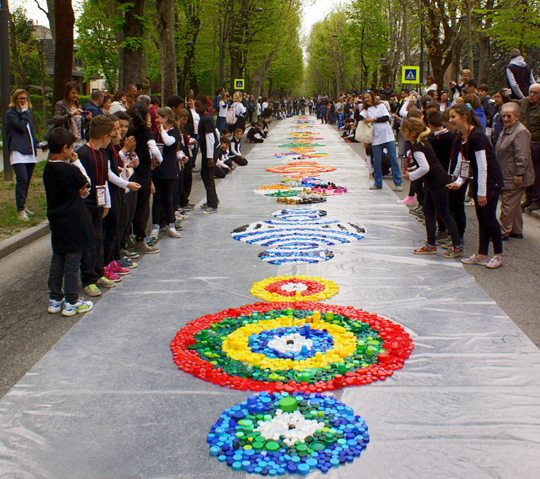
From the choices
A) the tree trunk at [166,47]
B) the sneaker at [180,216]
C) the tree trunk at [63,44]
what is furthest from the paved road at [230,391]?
the tree trunk at [166,47]

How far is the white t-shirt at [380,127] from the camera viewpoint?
14.9 meters

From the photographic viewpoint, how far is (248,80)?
2562 inches

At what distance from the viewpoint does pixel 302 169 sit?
64.6ft

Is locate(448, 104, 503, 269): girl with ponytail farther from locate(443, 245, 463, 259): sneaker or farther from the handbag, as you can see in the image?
the handbag

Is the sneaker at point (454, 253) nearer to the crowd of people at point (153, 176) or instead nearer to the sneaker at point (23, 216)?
the crowd of people at point (153, 176)

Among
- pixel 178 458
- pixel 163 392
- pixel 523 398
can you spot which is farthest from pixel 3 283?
pixel 523 398

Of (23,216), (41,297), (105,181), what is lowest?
(41,297)

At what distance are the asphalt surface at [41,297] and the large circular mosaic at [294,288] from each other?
5.81 feet

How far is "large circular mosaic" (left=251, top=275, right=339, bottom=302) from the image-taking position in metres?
7.35

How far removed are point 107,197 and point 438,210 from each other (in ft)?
14.0

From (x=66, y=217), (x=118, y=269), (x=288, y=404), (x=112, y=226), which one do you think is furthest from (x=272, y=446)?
(x=118, y=269)

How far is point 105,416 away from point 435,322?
3.24 metres

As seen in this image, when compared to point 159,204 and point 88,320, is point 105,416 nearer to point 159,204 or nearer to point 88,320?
point 88,320

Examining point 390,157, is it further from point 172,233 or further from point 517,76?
point 172,233
